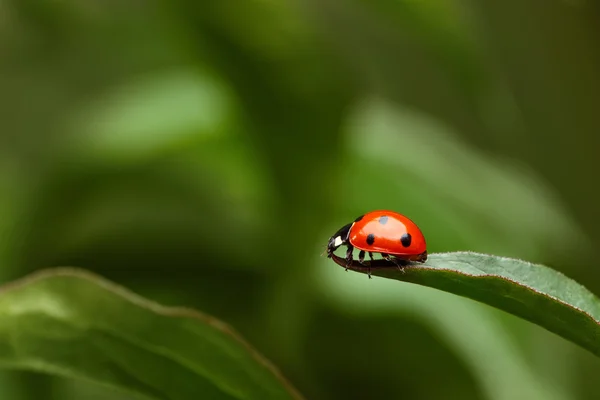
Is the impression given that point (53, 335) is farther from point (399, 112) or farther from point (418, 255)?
point (399, 112)

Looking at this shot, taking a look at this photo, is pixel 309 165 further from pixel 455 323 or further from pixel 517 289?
pixel 517 289

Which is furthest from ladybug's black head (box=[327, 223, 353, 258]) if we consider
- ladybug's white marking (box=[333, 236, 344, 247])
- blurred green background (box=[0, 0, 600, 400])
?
blurred green background (box=[0, 0, 600, 400])

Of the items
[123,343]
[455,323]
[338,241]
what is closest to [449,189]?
[455,323]

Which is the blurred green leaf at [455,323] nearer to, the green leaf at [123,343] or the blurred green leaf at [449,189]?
the blurred green leaf at [449,189]

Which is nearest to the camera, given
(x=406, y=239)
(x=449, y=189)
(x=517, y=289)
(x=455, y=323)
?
(x=517, y=289)

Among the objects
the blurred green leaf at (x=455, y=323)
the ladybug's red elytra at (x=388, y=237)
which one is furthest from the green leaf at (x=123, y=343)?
the blurred green leaf at (x=455, y=323)

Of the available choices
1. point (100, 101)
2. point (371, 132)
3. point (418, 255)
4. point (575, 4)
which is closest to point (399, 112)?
point (371, 132)
